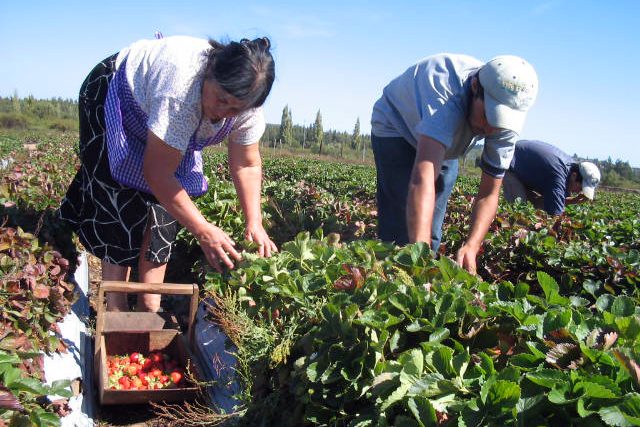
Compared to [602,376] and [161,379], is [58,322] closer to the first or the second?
[161,379]

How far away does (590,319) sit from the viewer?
1802 millimetres

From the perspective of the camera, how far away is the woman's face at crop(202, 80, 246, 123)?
8.79 ft

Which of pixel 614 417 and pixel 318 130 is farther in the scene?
pixel 318 130

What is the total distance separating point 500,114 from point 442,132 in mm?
290

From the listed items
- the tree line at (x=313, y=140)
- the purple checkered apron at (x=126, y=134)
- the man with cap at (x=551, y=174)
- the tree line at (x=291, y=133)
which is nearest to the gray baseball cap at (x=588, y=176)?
the man with cap at (x=551, y=174)

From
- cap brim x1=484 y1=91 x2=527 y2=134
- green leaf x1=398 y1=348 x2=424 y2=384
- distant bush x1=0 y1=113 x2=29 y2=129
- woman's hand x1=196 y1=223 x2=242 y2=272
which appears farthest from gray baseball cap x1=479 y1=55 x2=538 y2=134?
distant bush x1=0 y1=113 x2=29 y2=129

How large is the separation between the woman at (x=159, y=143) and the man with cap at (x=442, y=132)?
0.85 m

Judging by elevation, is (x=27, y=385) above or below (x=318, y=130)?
below

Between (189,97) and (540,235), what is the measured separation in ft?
9.18

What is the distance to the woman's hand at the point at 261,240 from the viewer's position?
3.09 meters

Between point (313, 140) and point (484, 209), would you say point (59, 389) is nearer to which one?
point (484, 209)

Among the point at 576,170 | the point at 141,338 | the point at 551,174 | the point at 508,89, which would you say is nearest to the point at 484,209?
the point at 508,89

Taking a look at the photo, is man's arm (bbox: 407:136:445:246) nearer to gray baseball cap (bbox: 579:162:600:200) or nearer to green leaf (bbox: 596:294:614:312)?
green leaf (bbox: 596:294:614:312)

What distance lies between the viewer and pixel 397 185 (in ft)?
12.7
